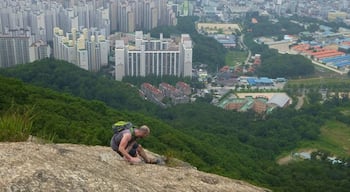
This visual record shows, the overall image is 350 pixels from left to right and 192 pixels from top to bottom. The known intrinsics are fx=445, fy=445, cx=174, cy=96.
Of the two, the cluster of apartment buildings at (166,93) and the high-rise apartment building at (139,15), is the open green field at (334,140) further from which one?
the high-rise apartment building at (139,15)

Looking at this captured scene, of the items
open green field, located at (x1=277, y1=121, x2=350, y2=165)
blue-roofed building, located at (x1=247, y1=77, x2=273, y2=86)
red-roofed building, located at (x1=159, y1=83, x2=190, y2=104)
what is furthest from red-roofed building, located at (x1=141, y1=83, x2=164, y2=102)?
open green field, located at (x1=277, y1=121, x2=350, y2=165)

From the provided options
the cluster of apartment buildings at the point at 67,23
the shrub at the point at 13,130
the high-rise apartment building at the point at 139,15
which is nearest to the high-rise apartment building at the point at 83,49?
the cluster of apartment buildings at the point at 67,23

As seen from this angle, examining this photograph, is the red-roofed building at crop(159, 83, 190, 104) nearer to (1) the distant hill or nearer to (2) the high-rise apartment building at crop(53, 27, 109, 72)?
(1) the distant hill

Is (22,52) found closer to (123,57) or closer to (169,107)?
(123,57)

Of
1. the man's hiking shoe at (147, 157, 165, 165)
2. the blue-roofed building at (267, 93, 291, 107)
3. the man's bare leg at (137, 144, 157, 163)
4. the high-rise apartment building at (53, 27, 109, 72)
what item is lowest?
the blue-roofed building at (267, 93, 291, 107)

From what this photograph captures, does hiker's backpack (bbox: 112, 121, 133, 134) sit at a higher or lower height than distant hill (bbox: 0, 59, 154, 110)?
higher

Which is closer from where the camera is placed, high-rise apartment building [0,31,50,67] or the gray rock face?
the gray rock face
